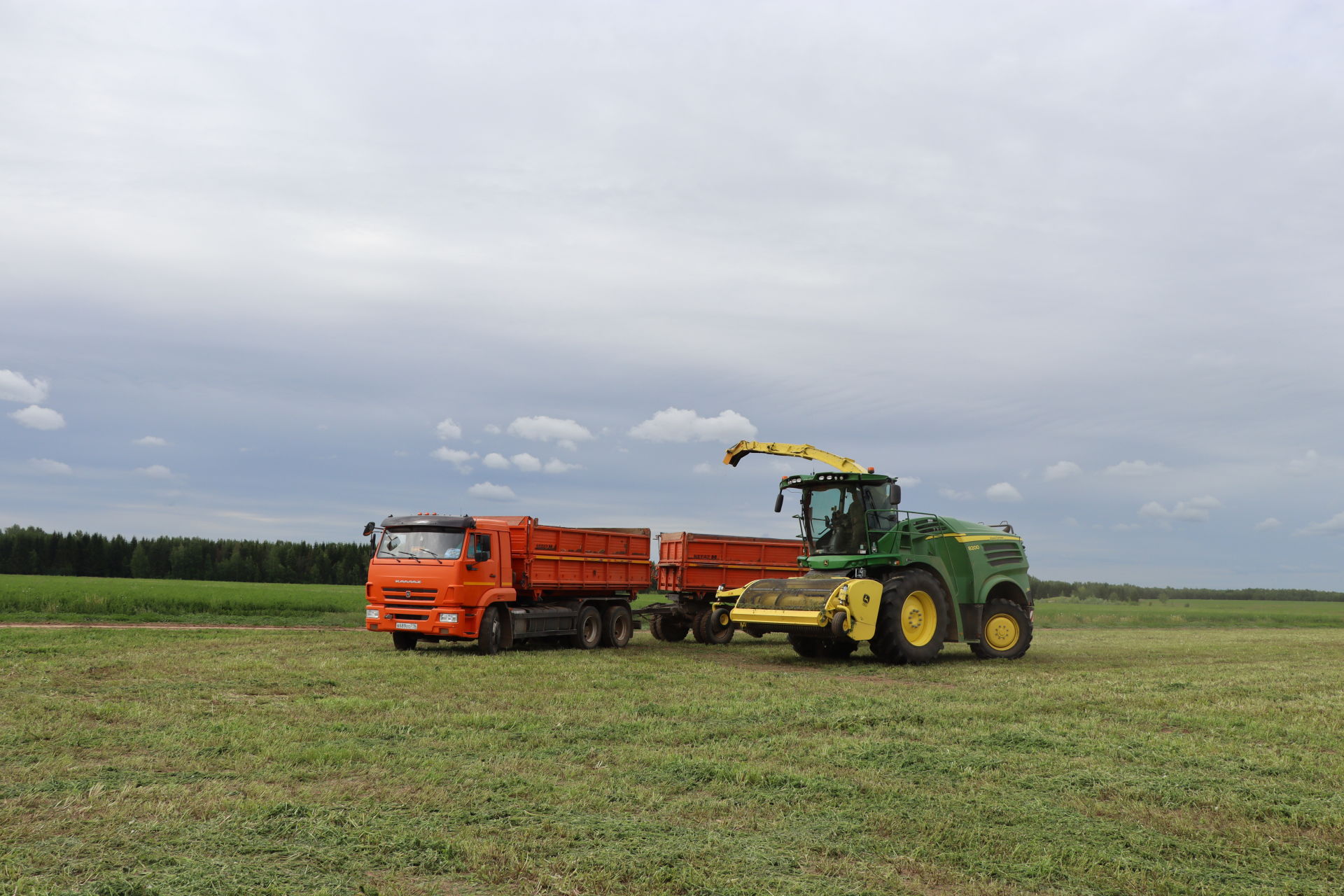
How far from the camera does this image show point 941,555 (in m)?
18.4

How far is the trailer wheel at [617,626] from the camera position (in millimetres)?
20688

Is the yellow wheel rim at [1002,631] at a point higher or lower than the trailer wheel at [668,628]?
higher

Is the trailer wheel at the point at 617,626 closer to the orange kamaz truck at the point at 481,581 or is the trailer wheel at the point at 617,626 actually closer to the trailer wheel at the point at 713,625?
the orange kamaz truck at the point at 481,581

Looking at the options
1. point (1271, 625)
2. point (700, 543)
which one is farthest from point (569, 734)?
point (1271, 625)

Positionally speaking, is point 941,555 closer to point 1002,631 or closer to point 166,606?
point 1002,631

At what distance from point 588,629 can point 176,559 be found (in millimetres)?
62648

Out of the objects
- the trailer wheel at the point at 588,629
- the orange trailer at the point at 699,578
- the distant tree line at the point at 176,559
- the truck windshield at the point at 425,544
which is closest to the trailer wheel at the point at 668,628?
the orange trailer at the point at 699,578

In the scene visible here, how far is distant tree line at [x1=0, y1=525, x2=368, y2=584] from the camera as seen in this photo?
68812mm

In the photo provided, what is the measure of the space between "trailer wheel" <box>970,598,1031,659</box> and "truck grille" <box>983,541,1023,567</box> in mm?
803

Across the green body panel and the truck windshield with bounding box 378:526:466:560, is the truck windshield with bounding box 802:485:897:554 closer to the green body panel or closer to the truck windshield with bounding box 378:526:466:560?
the green body panel

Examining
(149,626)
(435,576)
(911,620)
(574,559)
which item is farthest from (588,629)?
(149,626)

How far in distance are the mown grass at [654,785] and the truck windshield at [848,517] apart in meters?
4.00

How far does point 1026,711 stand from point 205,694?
9.76 meters

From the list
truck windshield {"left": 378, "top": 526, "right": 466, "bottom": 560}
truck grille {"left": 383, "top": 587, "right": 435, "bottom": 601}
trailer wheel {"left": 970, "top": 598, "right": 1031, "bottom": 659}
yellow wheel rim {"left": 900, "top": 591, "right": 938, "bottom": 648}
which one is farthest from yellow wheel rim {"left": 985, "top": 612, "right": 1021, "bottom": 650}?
truck grille {"left": 383, "top": 587, "right": 435, "bottom": 601}
